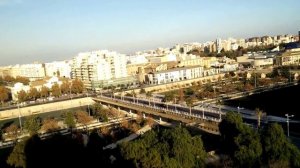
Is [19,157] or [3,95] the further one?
[3,95]

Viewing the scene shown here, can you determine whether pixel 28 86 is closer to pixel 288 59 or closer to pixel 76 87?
pixel 76 87

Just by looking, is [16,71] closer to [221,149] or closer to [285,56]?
[285,56]

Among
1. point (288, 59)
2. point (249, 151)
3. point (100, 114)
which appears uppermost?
point (288, 59)

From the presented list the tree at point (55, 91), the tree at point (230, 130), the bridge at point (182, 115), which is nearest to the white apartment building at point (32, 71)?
the tree at point (55, 91)

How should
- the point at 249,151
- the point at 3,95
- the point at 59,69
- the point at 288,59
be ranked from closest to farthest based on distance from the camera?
the point at 249,151
the point at 3,95
the point at 288,59
the point at 59,69

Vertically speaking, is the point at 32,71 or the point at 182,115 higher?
the point at 32,71

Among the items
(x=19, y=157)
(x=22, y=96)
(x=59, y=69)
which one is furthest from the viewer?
(x=59, y=69)

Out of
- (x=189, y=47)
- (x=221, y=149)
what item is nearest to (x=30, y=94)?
(x=221, y=149)

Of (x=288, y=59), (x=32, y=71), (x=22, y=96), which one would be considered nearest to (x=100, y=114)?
(x=22, y=96)
